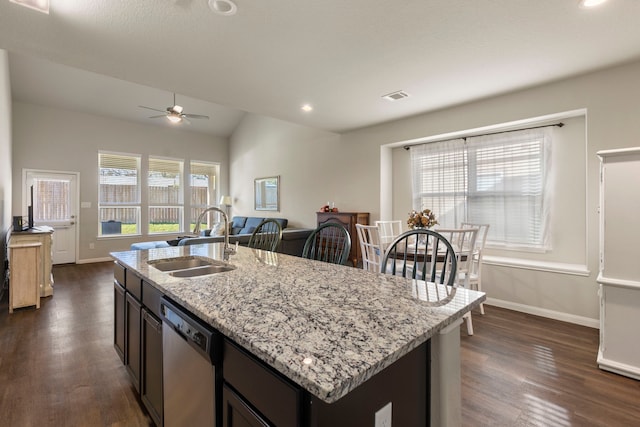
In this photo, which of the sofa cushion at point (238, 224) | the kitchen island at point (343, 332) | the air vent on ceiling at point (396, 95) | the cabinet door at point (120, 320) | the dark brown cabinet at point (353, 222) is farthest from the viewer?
the sofa cushion at point (238, 224)

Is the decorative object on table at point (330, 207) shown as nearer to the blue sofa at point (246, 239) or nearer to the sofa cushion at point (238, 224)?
the blue sofa at point (246, 239)

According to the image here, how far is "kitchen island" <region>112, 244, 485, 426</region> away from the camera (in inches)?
25.7

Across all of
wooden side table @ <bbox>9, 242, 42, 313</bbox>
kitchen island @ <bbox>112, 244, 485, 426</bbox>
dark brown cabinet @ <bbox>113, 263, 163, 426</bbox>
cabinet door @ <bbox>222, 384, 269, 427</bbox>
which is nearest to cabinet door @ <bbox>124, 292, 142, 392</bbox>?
dark brown cabinet @ <bbox>113, 263, 163, 426</bbox>

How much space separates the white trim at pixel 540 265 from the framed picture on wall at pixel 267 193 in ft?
14.8

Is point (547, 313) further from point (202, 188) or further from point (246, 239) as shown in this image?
point (202, 188)

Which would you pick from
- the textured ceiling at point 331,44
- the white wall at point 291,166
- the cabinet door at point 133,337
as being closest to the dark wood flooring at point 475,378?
the cabinet door at point 133,337

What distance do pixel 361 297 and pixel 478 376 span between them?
1.58 metres

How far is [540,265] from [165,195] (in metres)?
7.64

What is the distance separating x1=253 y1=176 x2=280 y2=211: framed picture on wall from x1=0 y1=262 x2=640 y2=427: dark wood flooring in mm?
4248

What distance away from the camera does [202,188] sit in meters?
8.20

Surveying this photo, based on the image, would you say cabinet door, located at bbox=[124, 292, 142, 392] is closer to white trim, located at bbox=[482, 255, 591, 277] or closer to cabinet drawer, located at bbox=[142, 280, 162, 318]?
cabinet drawer, located at bbox=[142, 280, 162, 318]

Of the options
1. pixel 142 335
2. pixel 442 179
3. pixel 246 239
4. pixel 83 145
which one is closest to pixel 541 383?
pixel 142 335

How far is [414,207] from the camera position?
4.70 meters

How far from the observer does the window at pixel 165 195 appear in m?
7.27
